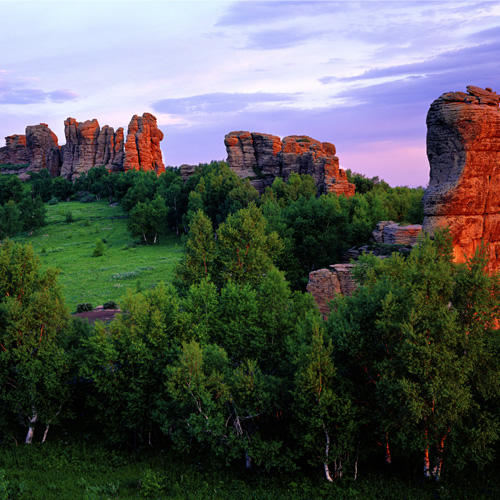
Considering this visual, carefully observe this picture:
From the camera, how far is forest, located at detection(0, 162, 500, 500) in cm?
2175

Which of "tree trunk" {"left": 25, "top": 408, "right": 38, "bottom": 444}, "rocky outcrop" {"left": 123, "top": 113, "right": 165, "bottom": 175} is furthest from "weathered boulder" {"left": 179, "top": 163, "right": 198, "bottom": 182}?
"tree trunk" {"left": 25, "top": 408, "right": 38, "bottom": 444}

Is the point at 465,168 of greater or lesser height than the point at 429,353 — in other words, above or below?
above

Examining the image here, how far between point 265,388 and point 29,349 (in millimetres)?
15249

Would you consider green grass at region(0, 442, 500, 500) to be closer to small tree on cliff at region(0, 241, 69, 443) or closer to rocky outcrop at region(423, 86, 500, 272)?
small tree on cliff at region(0, 241, 69, 443)

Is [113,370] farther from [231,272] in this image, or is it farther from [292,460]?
[231,272]

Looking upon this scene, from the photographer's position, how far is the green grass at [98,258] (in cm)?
5659

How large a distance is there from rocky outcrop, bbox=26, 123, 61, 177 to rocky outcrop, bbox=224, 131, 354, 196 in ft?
345

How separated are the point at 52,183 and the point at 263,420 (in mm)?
137483

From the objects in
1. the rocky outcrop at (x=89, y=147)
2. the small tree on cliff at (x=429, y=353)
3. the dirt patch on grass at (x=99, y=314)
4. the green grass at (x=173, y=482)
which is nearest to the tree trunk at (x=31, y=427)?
the green grass at (x=173, y=482)

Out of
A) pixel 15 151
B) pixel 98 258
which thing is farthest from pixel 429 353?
pixel 15 151

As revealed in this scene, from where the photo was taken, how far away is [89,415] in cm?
3058

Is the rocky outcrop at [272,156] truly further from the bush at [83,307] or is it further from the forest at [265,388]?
the forest at [265,388]

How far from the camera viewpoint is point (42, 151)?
179250mm

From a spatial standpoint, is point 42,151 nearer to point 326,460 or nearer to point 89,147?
point 89,147
